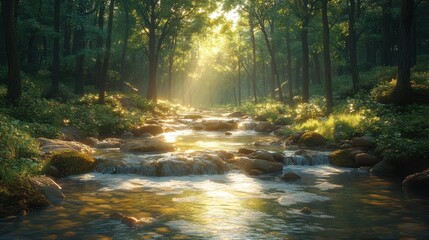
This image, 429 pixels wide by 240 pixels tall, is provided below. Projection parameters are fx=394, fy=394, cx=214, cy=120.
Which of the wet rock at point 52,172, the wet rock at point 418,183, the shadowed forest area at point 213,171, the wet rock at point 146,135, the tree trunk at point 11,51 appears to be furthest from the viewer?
the wet rock at point 146,135

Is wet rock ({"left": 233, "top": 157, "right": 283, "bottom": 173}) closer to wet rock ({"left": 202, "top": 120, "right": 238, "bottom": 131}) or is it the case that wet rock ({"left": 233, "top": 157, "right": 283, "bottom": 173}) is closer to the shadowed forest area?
the shadowed forest area

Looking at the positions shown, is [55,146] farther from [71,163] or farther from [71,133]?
[71,133]

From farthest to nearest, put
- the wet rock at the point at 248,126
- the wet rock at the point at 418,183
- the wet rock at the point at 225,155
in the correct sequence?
the wet rock at the point at 248,126 < the wet rock at the point at 225,155 < the wet rock at the point at 418,183

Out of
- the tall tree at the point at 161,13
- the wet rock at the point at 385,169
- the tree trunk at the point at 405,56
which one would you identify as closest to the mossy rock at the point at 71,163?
the wet rock at the point at 385,169

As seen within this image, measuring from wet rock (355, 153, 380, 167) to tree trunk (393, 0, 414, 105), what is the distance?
274 inches

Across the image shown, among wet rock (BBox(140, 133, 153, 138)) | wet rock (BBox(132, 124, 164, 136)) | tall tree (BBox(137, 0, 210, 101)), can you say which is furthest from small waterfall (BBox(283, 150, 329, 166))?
tall tree (BBox(137, 0, 210, 101))

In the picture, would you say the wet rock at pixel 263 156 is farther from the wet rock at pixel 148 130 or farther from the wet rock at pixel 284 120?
the wet rock at pixel 284 120

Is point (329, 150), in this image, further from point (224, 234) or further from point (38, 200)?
point (38, 200)

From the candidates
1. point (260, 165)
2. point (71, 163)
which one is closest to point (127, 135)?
point (71, 163)

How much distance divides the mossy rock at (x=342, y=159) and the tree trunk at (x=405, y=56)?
655 cm

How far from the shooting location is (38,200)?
344 inches

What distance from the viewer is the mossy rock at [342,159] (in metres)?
14.4

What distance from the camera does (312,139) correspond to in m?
18.5

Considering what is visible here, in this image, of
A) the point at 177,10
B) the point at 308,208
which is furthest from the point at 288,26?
the point at 308,208
